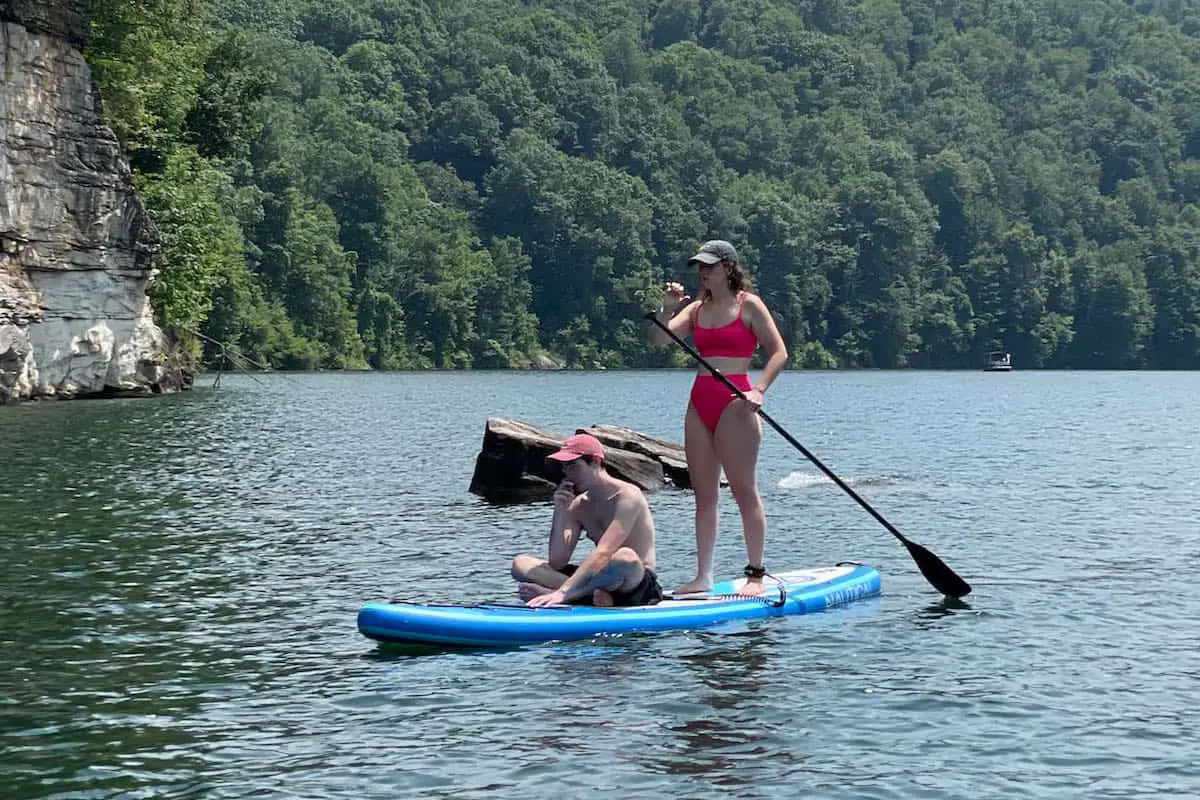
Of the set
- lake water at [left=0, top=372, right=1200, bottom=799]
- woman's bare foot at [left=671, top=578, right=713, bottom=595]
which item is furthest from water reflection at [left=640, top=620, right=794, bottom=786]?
woman's bare foot at [left=671, top=578, right=713, bottom=595]

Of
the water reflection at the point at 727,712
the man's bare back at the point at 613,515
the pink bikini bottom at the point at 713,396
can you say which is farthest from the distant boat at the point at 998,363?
the man's bare back at the point at 613,515

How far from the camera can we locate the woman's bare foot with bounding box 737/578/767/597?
14367mm

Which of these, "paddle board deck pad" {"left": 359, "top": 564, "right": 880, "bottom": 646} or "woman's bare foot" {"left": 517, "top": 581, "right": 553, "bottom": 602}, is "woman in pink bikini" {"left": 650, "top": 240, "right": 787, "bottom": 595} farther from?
"woman's bare foot" {"left": 517, "top": 581, "right": 553, "bottom": 602}

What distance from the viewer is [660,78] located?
18550 centimetres

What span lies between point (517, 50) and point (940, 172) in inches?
1694

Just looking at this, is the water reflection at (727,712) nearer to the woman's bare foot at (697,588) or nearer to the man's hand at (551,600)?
the woman's bare foot at (697,588)

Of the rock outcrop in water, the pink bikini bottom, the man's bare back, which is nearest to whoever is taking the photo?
the man's bare back

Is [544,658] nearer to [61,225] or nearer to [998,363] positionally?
[61,225]

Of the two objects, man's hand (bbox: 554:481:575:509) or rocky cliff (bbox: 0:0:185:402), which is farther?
rocky cliff (bbox: 0:0:185:402)

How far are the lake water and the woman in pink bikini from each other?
133 cm

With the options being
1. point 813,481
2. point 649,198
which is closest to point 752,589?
point 813,481

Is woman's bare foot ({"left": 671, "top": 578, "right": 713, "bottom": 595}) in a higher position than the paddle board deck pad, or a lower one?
higher

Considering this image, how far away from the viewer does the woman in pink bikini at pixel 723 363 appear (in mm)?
13680

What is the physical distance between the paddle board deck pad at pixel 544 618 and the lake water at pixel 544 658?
0.14m
